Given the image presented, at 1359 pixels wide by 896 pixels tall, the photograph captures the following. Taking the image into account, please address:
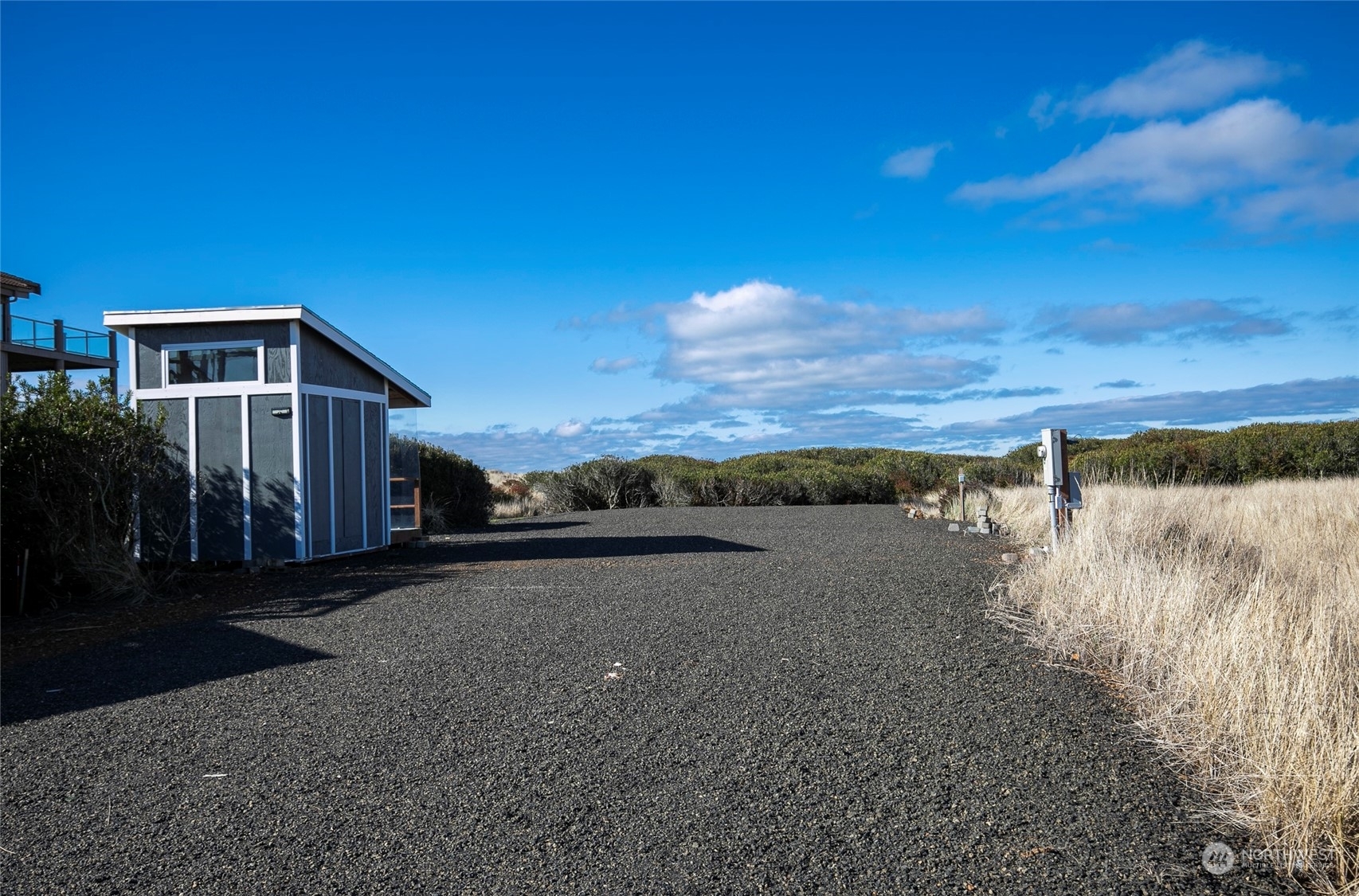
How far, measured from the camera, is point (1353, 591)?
5.78 meters

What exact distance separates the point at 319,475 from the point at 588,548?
365cm

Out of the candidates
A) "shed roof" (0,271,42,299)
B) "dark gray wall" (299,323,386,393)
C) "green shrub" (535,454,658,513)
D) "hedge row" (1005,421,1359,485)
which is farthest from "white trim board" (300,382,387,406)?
"shed roof" (0,271,42,299)

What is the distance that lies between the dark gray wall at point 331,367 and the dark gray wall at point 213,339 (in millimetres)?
240

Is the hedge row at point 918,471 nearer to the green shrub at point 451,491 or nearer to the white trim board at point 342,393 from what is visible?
the green shrub at point 451,491

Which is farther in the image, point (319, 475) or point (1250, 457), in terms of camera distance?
point (1250, 457)

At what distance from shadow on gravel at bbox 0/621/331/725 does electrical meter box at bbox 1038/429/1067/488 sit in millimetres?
6849

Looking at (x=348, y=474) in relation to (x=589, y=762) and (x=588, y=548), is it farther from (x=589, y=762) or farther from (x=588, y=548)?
(x=589, y=762)

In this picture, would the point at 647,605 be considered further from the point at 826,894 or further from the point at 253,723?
the point at 826,894

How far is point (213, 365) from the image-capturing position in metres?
10.8

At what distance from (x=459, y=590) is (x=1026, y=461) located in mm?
22616

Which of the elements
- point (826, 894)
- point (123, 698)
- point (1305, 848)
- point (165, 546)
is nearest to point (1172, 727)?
point (1305, 848)

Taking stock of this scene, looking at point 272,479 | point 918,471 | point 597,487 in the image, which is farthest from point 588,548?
point 918,471

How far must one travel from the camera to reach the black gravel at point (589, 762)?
115 inches

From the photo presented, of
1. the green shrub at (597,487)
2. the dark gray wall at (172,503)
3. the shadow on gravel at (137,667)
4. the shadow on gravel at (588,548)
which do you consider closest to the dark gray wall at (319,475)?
the dark gray wall at (172,503)
